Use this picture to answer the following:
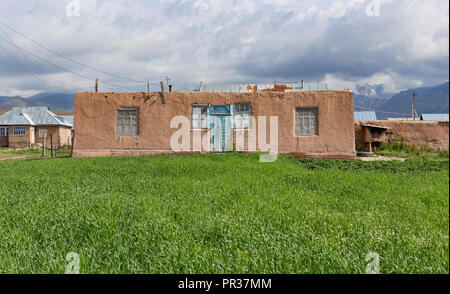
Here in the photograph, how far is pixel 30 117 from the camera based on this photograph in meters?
32.2

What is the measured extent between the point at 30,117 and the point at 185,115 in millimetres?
27892

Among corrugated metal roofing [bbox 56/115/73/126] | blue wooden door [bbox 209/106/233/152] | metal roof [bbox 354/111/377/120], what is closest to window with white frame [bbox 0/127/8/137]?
corrugated metal roofing [bbox 56/115/73/126]

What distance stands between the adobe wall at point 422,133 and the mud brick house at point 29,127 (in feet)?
102

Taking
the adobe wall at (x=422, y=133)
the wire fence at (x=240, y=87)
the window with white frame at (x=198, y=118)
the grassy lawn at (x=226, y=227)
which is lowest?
the grassy lawn at (x=226, y=227)

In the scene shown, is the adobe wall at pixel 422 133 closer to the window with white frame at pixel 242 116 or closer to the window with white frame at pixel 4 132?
the window with white frame at pixel 242 116

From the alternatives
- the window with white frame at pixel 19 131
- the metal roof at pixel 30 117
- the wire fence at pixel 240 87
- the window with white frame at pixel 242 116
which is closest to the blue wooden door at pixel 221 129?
the window with white frame at pixel 242 116

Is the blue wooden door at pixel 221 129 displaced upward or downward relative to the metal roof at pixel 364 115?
downward

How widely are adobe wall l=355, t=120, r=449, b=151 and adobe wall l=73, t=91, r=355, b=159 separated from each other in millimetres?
3651

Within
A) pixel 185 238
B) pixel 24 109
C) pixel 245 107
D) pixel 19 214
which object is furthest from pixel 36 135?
pixel 185 238

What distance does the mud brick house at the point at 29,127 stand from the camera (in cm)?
3078

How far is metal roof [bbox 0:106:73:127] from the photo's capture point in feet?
102

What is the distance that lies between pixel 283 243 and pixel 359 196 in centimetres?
273

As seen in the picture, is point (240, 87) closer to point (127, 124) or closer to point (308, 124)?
point (308, 124)

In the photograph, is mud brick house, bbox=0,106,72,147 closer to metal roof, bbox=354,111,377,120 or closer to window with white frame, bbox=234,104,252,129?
window with white frame, bbox=234,104,252,129
